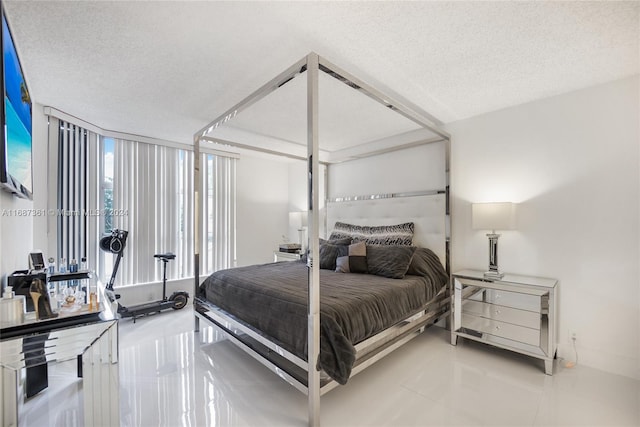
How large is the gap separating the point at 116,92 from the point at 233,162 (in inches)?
96.1

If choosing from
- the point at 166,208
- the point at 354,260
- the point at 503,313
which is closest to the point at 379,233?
the point at 354,260

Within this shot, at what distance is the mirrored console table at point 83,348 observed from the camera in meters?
1.24

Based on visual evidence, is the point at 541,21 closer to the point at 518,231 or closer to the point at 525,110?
the point at 525,110

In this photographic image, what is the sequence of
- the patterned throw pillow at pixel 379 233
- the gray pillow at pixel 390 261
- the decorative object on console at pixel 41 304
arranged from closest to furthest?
the decorative object on console at pixel 41 304, the gray pillow at pixel 390 261, the patterned throw pillow at pixel 379 233

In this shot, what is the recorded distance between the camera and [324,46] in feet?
6.35

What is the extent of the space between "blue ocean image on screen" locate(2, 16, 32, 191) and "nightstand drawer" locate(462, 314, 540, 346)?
3790 millimetres

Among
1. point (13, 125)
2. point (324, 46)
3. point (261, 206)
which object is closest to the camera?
point (13, 125)

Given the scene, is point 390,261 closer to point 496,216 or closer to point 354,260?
point 354,260

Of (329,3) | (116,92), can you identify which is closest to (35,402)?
(116,92)

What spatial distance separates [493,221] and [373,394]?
1.96 meters

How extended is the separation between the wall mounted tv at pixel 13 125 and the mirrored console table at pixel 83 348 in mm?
833

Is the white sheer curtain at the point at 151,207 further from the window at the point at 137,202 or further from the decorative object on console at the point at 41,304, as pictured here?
the decorative object on console at the point at 41,304

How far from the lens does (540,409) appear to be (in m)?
1.91

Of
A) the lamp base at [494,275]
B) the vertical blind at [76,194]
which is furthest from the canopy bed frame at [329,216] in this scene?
the vertical blind at [76,194]
